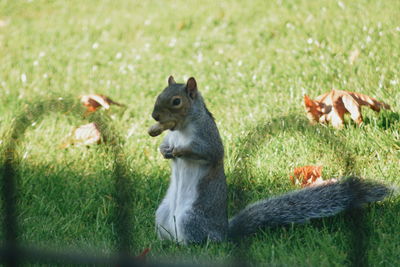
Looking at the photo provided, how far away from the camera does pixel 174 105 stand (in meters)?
2.50

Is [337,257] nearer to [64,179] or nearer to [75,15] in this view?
[64,179]

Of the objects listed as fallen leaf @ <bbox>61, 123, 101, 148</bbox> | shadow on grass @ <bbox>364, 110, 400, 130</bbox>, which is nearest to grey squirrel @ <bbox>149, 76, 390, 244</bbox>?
shadow on grass @ <bbox>364, 110, 400, 130</bbox>

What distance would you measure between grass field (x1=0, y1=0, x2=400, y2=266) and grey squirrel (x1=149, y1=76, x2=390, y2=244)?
0.07m

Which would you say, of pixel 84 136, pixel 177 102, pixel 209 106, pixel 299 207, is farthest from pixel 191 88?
pixel 209 106

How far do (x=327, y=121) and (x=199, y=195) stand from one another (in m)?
1.02

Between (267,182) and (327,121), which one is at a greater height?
(327,121)

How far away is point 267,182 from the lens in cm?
299

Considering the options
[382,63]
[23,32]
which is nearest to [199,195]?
[382,63]

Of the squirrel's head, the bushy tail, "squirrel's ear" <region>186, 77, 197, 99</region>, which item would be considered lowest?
the bushy tail

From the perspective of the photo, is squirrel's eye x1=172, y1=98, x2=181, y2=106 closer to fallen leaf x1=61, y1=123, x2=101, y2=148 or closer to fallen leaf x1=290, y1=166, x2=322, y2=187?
fallen leaf x1=290, y1=166, x2=322, y2=187

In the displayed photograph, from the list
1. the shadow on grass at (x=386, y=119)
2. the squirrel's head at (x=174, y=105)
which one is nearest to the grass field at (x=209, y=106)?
the shadow on grass at (x=386, y=119)

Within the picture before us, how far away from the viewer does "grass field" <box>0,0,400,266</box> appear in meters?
2.33

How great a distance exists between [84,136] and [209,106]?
0.82m

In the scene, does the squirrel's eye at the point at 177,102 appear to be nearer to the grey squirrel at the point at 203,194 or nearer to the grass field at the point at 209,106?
the grey squirrel at the point at 203,194
